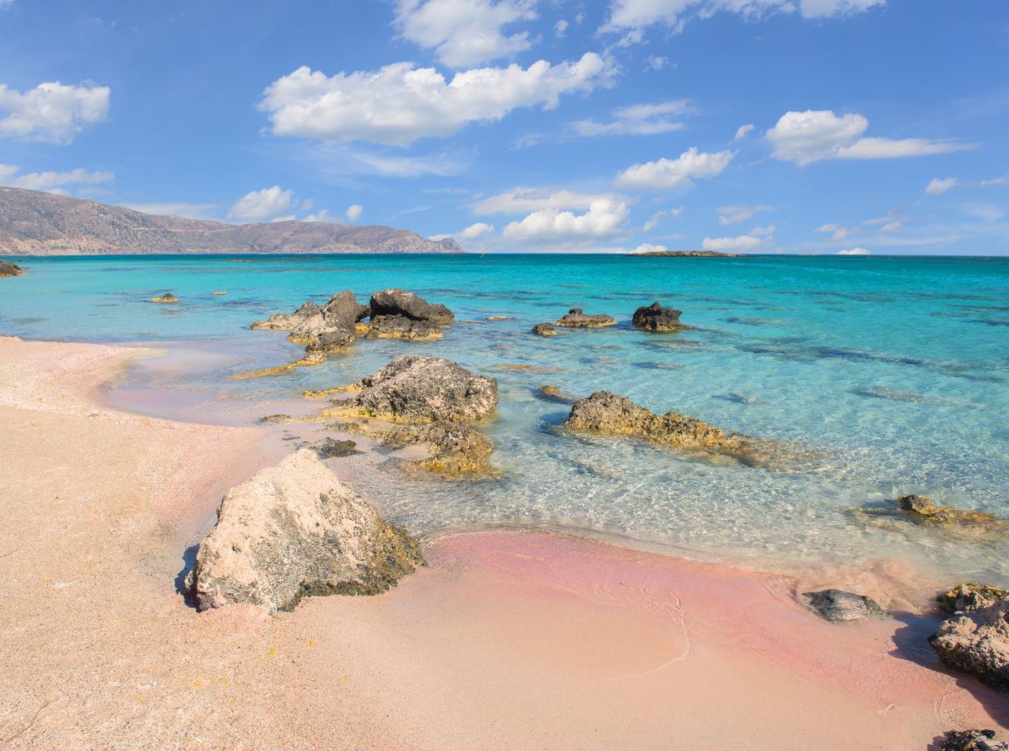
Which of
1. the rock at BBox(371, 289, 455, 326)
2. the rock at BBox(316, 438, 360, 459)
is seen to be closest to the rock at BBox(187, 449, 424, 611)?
the rock at BBox(316, 438, 360, 459)

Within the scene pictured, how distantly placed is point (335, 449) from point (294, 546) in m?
4.42

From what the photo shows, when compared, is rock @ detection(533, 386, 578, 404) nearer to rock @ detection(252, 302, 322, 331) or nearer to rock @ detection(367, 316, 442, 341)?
rock @ detection(367, 316, 442, 341)

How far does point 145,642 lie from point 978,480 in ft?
37.8

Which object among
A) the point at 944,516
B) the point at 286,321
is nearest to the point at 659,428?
the point at 944,516

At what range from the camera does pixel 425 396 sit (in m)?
12.5

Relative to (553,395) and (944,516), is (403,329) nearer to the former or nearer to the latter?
(553,395)

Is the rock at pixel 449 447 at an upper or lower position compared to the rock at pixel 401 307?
lower

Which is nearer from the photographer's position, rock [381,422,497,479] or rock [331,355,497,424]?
rock [381,422,497,479]

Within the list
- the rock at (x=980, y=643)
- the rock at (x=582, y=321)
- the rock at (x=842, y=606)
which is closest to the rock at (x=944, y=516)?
the rock at (x=842, y=606)

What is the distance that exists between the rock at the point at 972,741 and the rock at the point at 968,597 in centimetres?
163

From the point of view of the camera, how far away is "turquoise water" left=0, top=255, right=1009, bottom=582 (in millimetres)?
8039

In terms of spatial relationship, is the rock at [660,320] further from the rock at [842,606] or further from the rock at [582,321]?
the rock at [842,606]

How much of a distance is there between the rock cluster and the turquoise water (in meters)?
1.82

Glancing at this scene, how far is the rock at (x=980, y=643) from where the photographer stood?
16.4 ft
